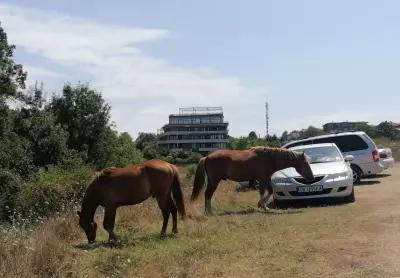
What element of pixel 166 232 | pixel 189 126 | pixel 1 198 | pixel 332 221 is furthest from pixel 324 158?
pixel 189 126

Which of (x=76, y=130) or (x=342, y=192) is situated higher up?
(x=76, y=130)

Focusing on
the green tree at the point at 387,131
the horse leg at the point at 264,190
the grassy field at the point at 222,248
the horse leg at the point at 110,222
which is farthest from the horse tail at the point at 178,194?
the green tree at the point at 387,131

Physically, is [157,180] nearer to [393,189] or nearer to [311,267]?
[311,267]

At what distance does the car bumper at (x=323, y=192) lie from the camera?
1428 cm

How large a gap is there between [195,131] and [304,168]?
363ft

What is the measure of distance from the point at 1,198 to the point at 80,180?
7492mm

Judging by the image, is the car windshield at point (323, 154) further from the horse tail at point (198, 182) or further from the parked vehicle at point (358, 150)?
the parked vehicle at point (358, 150)

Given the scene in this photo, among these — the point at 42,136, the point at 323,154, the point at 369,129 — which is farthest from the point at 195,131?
the point at 323,154

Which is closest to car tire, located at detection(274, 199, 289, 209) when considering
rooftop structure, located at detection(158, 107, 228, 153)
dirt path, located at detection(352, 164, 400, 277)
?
dirt path, located at detection(352, 164, 400, 277)

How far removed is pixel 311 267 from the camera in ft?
23.3

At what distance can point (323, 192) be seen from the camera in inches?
564

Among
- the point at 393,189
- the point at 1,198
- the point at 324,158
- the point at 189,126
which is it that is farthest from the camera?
the point at 189,126

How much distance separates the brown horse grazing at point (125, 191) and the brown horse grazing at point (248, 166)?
12.6 feet

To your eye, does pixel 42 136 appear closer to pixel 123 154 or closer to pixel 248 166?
pixel 123 154
